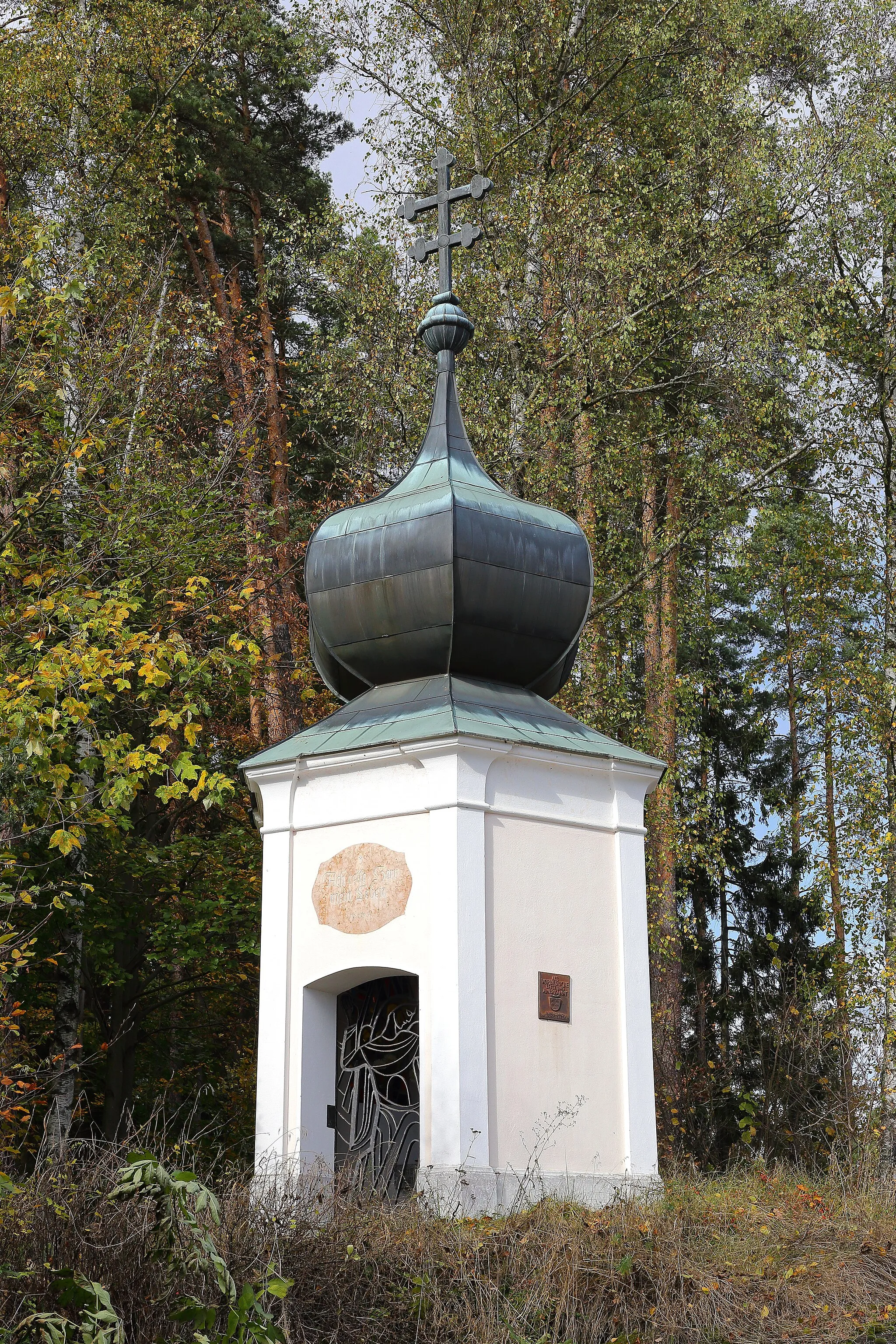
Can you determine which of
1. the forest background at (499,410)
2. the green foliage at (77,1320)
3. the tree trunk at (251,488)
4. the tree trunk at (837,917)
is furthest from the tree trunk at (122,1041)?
the green foliage at (77,1320)

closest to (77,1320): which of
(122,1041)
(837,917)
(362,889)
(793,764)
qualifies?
(362,889)

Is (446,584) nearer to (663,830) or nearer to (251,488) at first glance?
(663,830)

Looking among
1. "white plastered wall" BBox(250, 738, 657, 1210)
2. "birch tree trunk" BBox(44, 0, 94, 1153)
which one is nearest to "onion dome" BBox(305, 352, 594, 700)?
"white plastered wall" BBox(250, 738, 657, 1210)

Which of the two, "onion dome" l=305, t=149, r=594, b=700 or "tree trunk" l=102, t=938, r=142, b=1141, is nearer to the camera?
"onion dome" l=305, t=149, r=594, b=700

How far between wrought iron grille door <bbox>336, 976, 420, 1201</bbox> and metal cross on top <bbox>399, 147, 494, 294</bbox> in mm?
4496

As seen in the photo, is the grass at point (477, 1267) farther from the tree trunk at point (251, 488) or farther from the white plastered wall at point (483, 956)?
the tree trunk at point (251, 488)

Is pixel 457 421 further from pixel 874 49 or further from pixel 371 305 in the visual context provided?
pixel 874 49

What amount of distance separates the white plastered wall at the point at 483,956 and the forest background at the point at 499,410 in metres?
4.97

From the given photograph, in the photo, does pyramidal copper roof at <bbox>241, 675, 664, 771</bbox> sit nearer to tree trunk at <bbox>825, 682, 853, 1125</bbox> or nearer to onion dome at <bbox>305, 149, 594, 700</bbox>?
onion dome at <bbox>305, 149, 594, 700</bbox>

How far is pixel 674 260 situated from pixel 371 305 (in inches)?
133

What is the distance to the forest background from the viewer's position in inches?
601

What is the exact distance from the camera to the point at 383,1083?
28.0 feet

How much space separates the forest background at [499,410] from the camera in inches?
601

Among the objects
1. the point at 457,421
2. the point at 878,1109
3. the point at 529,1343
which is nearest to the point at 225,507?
the point at 457,421
